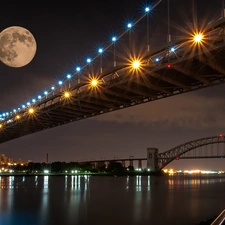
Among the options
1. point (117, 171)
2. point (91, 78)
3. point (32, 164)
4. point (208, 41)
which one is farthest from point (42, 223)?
point (32, 164)

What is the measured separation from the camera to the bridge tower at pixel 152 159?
117 metres

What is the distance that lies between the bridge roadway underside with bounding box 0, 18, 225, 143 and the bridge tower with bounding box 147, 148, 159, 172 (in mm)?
77900

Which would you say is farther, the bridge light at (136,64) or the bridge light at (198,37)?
the bridge light at (136,64)

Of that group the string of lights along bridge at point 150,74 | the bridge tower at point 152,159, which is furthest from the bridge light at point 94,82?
the bridge tower at point 152,159

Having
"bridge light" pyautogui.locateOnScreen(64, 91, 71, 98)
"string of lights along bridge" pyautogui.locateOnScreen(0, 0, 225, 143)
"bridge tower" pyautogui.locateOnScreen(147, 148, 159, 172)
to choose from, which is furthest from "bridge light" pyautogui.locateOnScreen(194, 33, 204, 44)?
"bridge tower" pyautogui.locateOnScreen(147, 148, 159, 172)

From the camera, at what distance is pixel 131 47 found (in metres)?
26.8

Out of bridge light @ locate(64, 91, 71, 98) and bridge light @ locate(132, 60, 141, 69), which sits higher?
bridge light @ locate(64, 91, 71, 98)

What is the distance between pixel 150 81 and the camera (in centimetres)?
2502

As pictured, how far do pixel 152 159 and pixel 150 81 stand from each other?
3704 inches

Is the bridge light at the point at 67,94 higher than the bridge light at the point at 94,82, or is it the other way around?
the bridge light at the point at 67,94

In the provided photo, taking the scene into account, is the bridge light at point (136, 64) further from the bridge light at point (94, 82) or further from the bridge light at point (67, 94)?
the bridge light at point (67, 94)

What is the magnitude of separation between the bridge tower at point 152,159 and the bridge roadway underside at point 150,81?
7790 cm

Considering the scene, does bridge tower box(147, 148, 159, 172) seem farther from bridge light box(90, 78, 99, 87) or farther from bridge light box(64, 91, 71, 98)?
bridge light box(90, 78, 99, 87)

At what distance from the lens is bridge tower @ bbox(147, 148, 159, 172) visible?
117m
